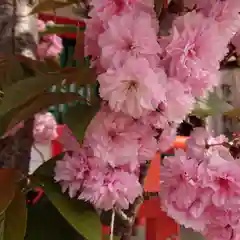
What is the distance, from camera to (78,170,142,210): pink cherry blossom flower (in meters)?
0.60

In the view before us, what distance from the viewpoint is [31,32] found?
91 cm

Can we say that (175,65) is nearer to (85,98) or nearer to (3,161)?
(85,98)

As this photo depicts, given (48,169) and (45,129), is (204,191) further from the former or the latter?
(45,129)

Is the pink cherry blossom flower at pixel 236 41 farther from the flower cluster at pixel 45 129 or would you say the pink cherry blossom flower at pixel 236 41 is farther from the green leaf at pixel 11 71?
the flower cluster at pixel 45 129

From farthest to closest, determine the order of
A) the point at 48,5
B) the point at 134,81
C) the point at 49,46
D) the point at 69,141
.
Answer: the point at 49,46, the point at 48,5, the point at 69,141, the point at 134,81

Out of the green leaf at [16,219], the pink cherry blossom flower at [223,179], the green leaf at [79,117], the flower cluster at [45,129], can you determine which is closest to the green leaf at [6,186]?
the green leaf at [16,219]

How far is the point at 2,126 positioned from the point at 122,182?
17 centimetres

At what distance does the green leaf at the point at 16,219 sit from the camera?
23.4 inches

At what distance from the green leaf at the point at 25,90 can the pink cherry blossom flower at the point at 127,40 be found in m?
0.08

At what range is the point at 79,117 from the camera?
22.5 inches

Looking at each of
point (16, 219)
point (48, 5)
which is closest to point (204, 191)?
point (16, 219)

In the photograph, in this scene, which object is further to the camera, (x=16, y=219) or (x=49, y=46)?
(x=49, y=46)

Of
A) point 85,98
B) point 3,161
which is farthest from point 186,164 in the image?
point 3,161

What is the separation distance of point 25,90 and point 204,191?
0.78ft
